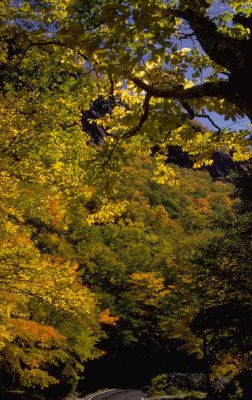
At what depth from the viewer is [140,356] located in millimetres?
37969

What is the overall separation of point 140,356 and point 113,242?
1949 cm

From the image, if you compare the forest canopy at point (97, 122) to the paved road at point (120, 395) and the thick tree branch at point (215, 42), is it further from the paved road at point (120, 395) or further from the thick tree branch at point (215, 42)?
the paved road at point (120, 395)

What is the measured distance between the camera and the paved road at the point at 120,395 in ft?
92.6

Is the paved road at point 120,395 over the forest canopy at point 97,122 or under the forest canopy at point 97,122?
under

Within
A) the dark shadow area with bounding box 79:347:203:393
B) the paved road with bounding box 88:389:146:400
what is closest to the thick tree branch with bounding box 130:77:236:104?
the paved road with bounding box 88:389:146:400

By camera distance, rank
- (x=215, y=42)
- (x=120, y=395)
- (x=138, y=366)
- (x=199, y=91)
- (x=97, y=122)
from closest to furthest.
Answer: (x=215, y=42)
(x=199, y=91)
(x=97, y=122)
(x=120, y=395)
(x=138, y=366)

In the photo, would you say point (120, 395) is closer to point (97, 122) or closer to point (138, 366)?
point (138, 366)

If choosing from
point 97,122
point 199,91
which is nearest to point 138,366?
point 97,122

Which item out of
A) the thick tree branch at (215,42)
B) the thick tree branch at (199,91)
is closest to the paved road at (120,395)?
the thick tree branch at (199,91)

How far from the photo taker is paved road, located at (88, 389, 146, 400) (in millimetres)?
28234

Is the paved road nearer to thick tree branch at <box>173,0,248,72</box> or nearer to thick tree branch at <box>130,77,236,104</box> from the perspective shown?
thick tree branch at <box>130,77,236,104</box>

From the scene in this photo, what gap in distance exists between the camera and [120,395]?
97.3 feet

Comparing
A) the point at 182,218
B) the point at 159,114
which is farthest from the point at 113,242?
the point at 159,114

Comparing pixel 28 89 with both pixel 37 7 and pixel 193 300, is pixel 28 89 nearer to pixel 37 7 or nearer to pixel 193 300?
pixel 37 7
